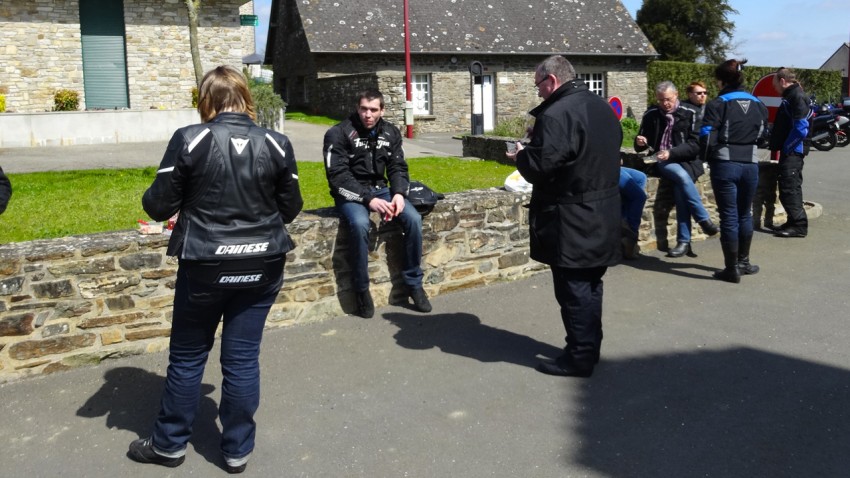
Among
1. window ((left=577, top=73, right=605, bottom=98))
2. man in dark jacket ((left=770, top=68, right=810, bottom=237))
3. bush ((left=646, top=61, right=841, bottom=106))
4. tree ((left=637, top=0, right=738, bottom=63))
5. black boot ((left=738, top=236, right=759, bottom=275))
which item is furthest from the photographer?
tree ((left=637, top=0, right=738, bottom=63))

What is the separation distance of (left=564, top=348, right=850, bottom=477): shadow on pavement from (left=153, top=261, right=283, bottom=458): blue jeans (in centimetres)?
164

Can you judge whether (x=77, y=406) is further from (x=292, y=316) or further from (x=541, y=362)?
(x=541, y=362)

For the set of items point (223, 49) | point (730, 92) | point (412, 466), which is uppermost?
point (223, 49)

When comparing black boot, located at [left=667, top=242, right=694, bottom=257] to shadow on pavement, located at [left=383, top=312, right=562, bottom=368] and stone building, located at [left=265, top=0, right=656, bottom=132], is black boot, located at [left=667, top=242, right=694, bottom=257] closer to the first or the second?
shadow on pavement, located at [left=383, top=312, right=562, bottom=368]

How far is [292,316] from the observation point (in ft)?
21.2

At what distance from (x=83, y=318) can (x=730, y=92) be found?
235 inches

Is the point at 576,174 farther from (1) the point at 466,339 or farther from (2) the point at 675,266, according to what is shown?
(2) the point at 675,266

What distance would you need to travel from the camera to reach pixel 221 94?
3.93 metres

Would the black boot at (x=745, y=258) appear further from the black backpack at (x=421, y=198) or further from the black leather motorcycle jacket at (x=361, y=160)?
the black leather motorcycle jacket at (x=361, y=160)

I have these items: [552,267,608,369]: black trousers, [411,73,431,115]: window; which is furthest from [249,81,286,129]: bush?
[552,267,608,369]: black trousers

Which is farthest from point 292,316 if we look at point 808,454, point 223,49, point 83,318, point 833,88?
point 833,88

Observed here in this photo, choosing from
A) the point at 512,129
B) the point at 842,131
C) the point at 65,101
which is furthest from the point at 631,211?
the point at 842,131

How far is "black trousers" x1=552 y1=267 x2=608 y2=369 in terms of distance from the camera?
5250 millimetres

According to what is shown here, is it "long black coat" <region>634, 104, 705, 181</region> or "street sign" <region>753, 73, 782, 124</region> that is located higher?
"street sign" <region>753, 73, 782, 124</region>
